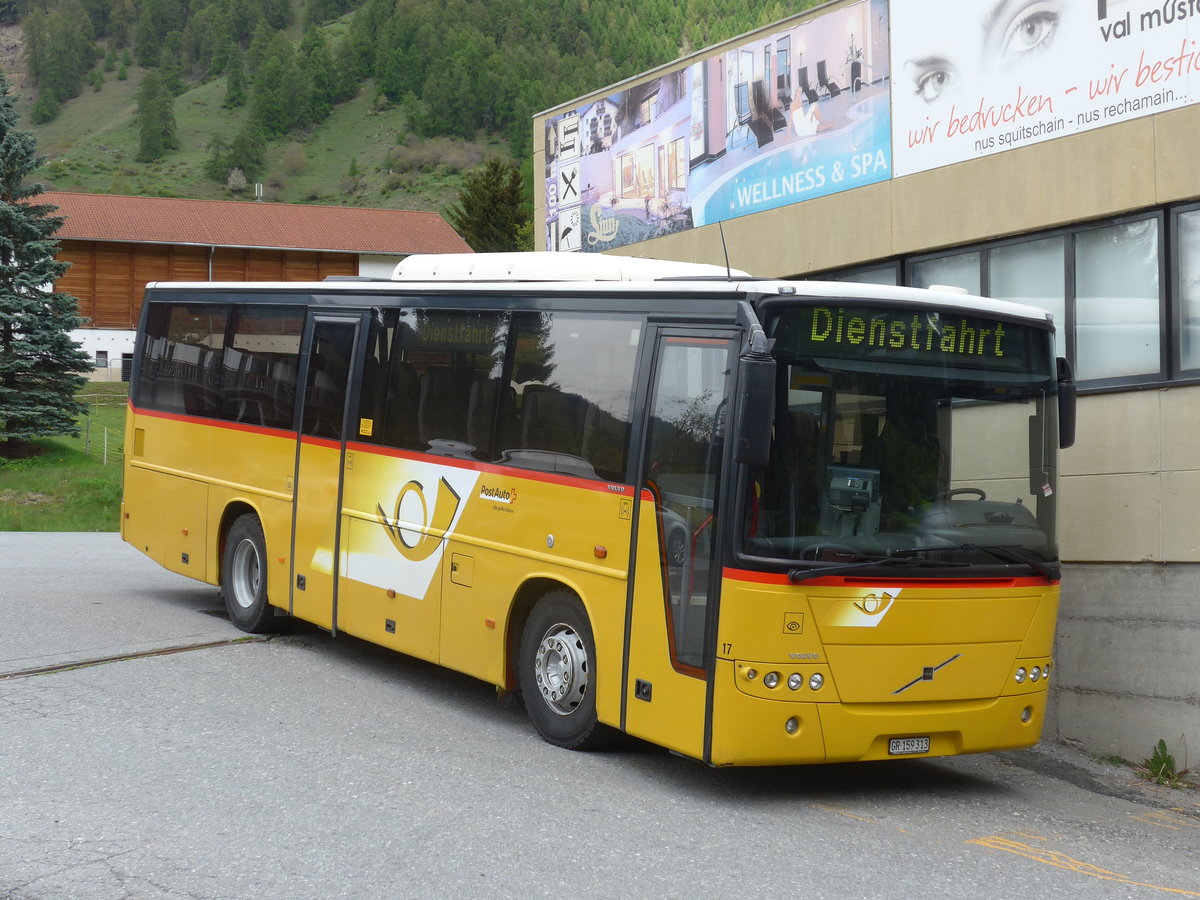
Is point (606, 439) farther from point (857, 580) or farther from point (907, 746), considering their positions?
point (907, 746)

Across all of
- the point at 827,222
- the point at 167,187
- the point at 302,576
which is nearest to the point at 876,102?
the point at 827,222

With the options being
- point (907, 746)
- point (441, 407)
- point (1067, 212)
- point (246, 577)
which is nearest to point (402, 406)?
point (441, 407)

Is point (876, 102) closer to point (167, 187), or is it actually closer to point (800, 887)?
point (800, 887)

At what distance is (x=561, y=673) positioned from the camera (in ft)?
27.8

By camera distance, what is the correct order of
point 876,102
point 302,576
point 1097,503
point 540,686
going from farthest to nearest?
point 876,102 → point 302,576 → point 1097,503 → point 540,686

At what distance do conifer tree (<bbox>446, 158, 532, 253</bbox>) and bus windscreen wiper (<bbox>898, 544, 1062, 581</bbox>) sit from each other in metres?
A: 64.6

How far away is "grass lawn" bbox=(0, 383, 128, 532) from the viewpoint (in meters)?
27.8

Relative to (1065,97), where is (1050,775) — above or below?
below

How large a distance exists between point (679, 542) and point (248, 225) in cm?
7238

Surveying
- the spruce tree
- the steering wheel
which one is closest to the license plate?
the steering wheel

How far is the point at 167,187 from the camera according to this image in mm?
152625

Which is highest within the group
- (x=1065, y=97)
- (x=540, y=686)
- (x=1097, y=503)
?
(x=1065, y=97)

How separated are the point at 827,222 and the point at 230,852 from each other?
899cm

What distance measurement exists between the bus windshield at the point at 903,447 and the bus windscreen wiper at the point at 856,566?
13 mm
